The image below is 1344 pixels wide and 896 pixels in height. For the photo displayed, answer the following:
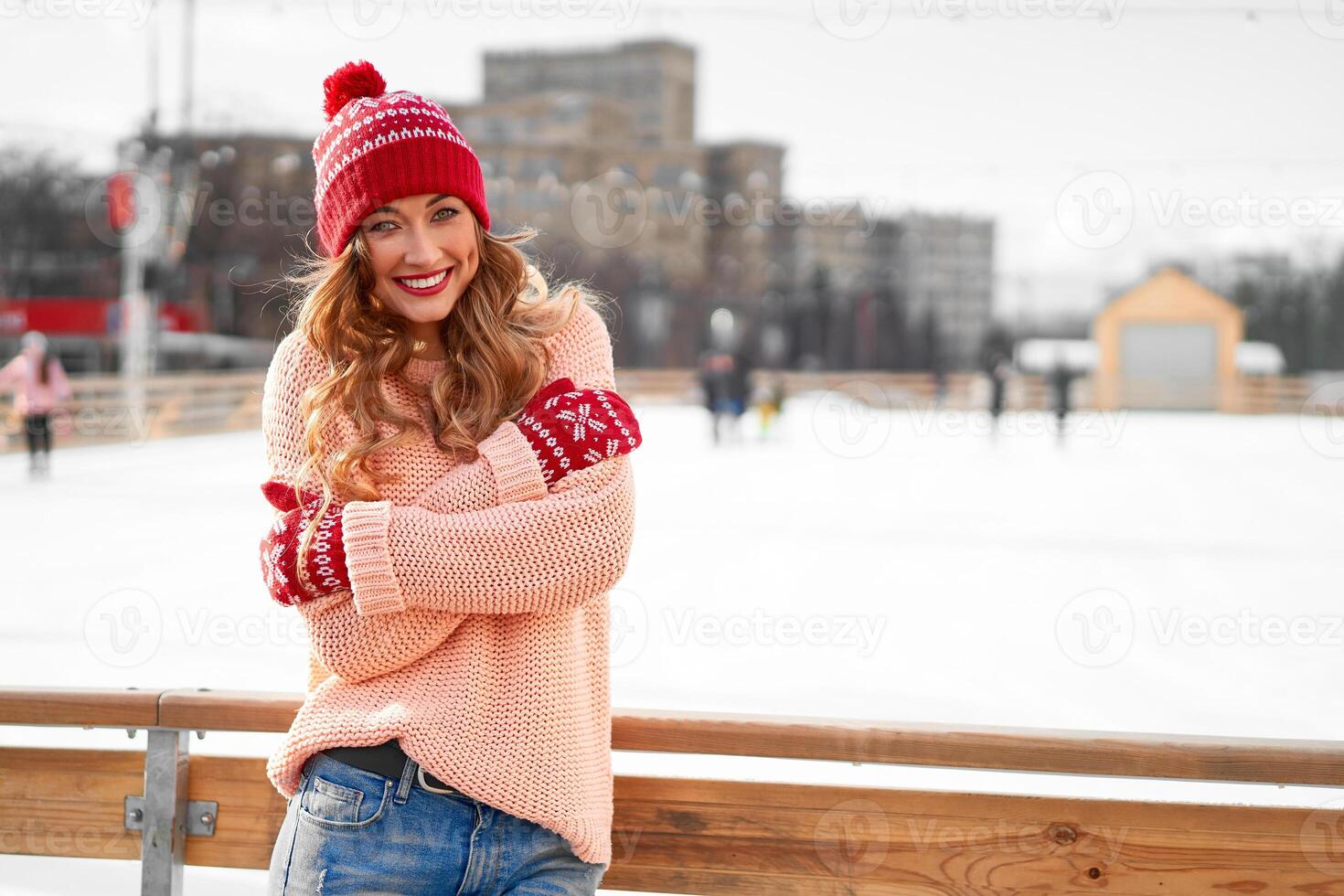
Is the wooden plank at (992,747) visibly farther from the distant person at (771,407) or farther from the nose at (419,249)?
the distant person at (771,407)

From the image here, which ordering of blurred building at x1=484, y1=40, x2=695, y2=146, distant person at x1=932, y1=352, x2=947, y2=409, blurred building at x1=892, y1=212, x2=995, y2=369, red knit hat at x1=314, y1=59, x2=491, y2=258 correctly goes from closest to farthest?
red knit hat at x1=314, y1=59, x2=491, y2=258 → distant person at x1=932, y1=352, x2=947, y2=409 → blurred building at x1=892, y1=212, x2=995, y2=369 → blurred building at x1=484, y1=40, x2=695, y2=146

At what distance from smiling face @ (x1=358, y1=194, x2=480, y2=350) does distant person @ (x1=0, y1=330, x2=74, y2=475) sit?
903cm

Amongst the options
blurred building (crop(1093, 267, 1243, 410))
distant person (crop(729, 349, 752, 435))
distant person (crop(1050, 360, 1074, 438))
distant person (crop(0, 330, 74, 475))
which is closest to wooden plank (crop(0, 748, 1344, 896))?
distant person (crop(0, 330, 74, 475))

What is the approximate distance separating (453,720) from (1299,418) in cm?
2233

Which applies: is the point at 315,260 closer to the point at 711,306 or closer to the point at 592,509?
the point at 592,509

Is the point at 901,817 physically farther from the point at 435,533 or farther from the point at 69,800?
the point at 69,800

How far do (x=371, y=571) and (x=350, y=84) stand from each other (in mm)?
556

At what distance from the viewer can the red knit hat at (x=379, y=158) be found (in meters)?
1.29

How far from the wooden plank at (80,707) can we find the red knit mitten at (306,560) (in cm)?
44

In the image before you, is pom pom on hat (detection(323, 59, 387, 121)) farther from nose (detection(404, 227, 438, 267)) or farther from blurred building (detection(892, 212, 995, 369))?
blurred building (detection(892, 212, 995, 369))

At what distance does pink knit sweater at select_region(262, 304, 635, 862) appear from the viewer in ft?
3.94

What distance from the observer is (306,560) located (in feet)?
3.99

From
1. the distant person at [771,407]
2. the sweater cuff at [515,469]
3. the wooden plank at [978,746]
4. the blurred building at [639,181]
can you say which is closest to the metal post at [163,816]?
the wooden plank at [978,746]

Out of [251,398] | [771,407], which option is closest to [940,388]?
[771,407]
